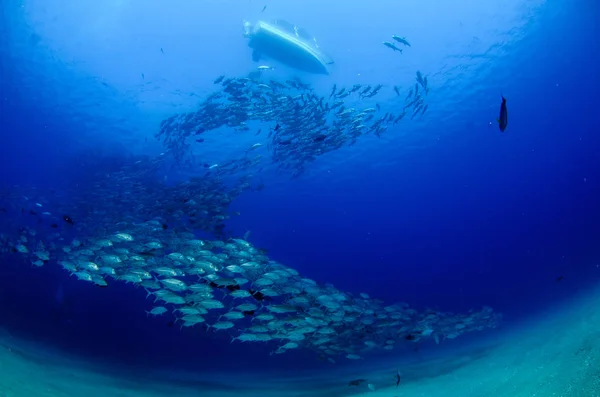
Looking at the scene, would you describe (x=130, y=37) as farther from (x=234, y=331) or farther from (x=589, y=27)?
(x=589, y=27)

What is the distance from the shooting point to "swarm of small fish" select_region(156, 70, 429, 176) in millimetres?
15445

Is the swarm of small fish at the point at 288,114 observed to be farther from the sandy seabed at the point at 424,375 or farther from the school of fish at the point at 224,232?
the sandy seabed at the point at 424,375

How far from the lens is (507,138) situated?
23547 mm

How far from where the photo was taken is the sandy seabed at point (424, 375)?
1276 cm

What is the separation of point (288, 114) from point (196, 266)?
861cm

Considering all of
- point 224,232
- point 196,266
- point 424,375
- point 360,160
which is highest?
point 360,160

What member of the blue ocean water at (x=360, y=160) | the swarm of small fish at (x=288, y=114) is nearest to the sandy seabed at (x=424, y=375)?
the blue ocean water at (x=360, y=160)

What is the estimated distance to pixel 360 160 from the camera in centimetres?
2502

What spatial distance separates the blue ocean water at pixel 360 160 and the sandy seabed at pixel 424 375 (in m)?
1.34

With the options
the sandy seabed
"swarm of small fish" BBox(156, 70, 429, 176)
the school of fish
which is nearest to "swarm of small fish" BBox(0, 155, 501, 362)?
the school of fish

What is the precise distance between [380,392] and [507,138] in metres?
17.3

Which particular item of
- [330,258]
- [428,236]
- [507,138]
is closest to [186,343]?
[330,258]

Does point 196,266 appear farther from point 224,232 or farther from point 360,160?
point 360,160

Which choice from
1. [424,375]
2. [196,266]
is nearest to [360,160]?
[424,375]
